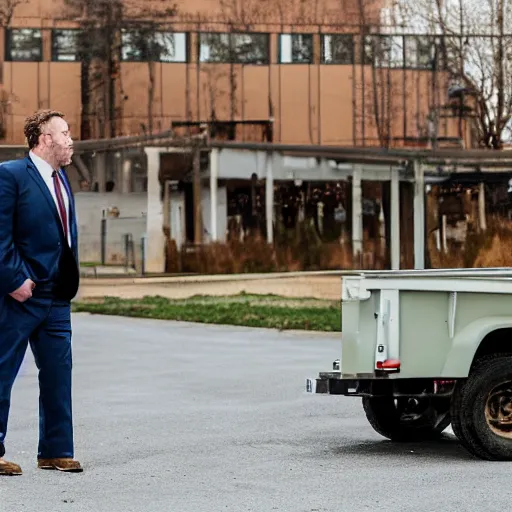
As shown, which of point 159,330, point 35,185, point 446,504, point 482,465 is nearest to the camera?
point 446,504

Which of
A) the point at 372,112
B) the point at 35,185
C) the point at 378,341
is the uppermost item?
the point at 372,112

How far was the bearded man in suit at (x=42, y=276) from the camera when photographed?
326 inches

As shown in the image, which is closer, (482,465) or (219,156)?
(482,465)

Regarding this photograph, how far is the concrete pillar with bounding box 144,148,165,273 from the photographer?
97.0 ft

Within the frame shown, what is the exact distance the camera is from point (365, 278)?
30.0 feet

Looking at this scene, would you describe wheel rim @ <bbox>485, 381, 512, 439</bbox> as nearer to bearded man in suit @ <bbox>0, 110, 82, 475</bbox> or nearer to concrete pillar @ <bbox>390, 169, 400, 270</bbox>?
bearded man in suit @ <bbox>0, 110, 82, 475</bbox>

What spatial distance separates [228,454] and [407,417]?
1.40 metres

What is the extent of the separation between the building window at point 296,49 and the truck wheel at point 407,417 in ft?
67.1

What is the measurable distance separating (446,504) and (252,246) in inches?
863

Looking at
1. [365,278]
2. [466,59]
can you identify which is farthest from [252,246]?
[365,278]

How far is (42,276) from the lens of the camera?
8.34m

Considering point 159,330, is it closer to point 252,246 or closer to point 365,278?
point 252,246

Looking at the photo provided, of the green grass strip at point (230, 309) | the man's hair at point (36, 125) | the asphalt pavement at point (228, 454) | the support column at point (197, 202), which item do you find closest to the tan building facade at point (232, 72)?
the support column at point (197, 202)

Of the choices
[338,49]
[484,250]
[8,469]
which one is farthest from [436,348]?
[338,49]
